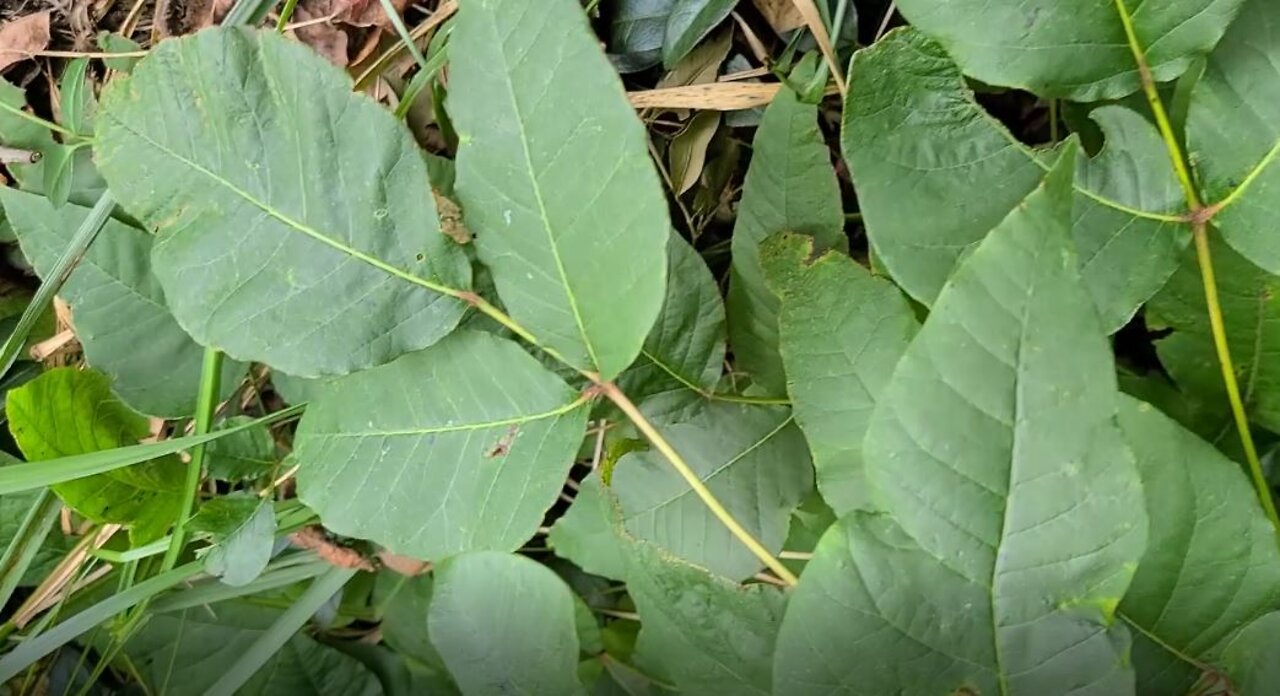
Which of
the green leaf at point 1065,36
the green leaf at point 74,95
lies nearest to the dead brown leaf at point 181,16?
the green leaf at point 74,95

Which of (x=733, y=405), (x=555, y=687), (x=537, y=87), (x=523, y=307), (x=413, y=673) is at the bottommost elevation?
(x=413, y=673)

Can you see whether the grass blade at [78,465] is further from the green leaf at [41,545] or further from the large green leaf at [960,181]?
the large green leaf at [960,181]

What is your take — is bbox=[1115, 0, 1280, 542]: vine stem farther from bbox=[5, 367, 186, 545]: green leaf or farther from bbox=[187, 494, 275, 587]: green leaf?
bbox=[5, 367, 186, 545]: green leaf

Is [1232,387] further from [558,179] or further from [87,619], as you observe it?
[87,619]

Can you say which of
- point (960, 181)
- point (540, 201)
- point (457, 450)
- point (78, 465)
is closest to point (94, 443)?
point (78, 465)

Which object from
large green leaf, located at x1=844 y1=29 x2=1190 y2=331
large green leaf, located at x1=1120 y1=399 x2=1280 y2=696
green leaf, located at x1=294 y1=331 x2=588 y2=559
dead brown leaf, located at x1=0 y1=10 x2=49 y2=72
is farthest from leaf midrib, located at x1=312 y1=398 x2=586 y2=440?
dead brown leaf, located at x1=0 y1=10 x2=49 y2=72

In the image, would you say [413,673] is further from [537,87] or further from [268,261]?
[537,87]

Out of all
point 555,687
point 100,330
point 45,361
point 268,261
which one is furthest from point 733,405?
point 45,361
